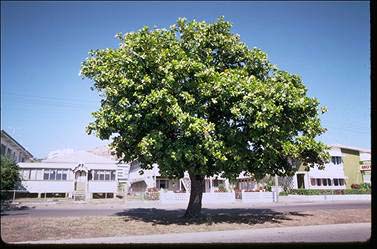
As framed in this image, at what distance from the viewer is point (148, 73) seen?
61.1ft

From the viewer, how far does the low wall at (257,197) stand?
42.5 metres

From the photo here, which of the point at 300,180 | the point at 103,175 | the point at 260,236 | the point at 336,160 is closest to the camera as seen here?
the point at 260,236

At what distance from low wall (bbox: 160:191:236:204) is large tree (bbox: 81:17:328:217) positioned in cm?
1876

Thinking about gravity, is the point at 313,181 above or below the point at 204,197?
above

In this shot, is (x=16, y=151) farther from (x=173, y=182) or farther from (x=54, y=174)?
(x=173, y=182)

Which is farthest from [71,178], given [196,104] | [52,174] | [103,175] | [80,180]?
[196,104]

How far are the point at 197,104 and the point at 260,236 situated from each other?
7.52 metres

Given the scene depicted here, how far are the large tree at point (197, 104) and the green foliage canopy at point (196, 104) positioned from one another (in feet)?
0.18

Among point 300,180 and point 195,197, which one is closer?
point 195,197

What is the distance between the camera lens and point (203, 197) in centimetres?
4159

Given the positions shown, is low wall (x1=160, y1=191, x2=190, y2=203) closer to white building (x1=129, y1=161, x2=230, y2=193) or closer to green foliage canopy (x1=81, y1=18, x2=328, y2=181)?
white building (x1=129, y1=161, x2=230, y2=193)

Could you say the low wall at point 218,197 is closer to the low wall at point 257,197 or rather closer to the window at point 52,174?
the low wall at point 257,197

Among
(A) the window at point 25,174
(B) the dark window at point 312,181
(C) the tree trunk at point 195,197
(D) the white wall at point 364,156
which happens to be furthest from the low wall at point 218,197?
(D) the white wall at point 364,156

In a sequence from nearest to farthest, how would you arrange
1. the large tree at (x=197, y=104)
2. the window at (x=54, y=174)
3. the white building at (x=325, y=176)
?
the large tree at (x=197, y=104)
the window at (x=54, y=174)
the white building at (x=325, y=176)
